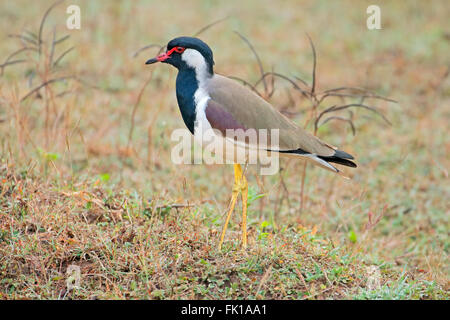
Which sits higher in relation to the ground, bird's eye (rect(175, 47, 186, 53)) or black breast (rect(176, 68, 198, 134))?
bird's eye (rect(175, 47, 186, 53))

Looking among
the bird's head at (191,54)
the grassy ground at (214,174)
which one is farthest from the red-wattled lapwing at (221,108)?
the grassy ground at (214,174)

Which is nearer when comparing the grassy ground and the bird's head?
the grassy ground

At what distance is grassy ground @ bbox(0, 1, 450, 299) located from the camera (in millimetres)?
3365

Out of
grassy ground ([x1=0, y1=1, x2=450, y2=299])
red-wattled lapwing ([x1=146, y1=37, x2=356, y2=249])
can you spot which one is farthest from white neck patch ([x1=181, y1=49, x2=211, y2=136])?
grassy ground ([x1=0, y1=1, x2=450, y2=299])

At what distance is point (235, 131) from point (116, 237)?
988mm

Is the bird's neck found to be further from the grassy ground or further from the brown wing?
the grassy ground

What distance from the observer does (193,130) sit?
343 cm

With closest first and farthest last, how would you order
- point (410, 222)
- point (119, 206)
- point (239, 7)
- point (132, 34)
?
point (119, 206)
point (410, 222)
point (132, 34)
point (239, 7)

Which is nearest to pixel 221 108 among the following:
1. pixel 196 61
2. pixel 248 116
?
pixel 248 116

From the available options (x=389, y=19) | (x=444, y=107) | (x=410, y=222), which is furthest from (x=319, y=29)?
(x=410, y=222)

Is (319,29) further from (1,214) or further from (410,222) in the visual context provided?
(1,214)

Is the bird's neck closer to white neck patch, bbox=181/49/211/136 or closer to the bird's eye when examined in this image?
white neck patch, bbox=181/49/211/136

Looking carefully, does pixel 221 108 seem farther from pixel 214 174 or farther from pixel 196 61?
pixel 214 174

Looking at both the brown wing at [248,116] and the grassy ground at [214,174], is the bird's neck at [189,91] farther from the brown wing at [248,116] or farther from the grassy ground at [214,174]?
the grassy ground at [214,174]
